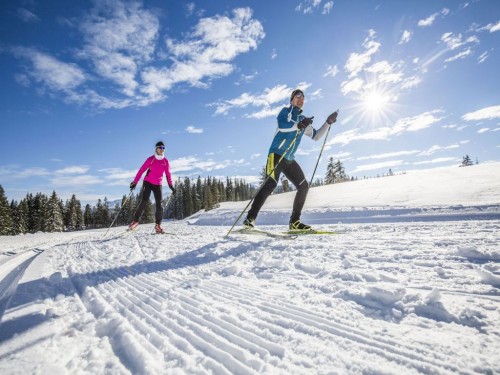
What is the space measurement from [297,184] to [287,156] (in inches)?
24.7

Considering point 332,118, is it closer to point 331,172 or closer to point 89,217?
point 331,172

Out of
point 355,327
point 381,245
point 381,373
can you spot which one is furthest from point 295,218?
point 381,373

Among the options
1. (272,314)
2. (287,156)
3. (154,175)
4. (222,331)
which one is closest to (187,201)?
(154,175)

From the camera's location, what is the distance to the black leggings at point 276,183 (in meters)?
5.52

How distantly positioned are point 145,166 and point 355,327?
8391mm

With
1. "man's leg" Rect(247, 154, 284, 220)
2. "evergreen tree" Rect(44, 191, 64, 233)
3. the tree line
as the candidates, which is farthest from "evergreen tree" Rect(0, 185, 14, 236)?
"man's leg" Rect(247, 154, 284, 220)

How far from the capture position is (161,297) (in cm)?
229

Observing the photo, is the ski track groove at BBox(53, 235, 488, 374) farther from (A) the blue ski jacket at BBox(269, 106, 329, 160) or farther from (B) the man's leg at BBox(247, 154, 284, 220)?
(A) the blue ski jacket at BBox(269, 106, 329, 160)

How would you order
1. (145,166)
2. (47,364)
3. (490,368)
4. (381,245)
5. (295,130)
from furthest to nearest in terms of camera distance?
Result: 1. (145,166)
2. (295,130)
3. (381,245)
4. (47,364)
5. (490,368)

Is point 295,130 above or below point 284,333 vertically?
above

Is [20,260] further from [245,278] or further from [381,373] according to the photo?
[381,373]

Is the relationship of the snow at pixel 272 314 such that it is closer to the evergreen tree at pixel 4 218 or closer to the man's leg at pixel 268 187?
the man's leg at pixel 268 187

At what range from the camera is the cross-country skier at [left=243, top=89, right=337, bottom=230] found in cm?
549

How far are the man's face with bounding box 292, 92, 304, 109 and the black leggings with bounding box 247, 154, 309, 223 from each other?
1126mm
